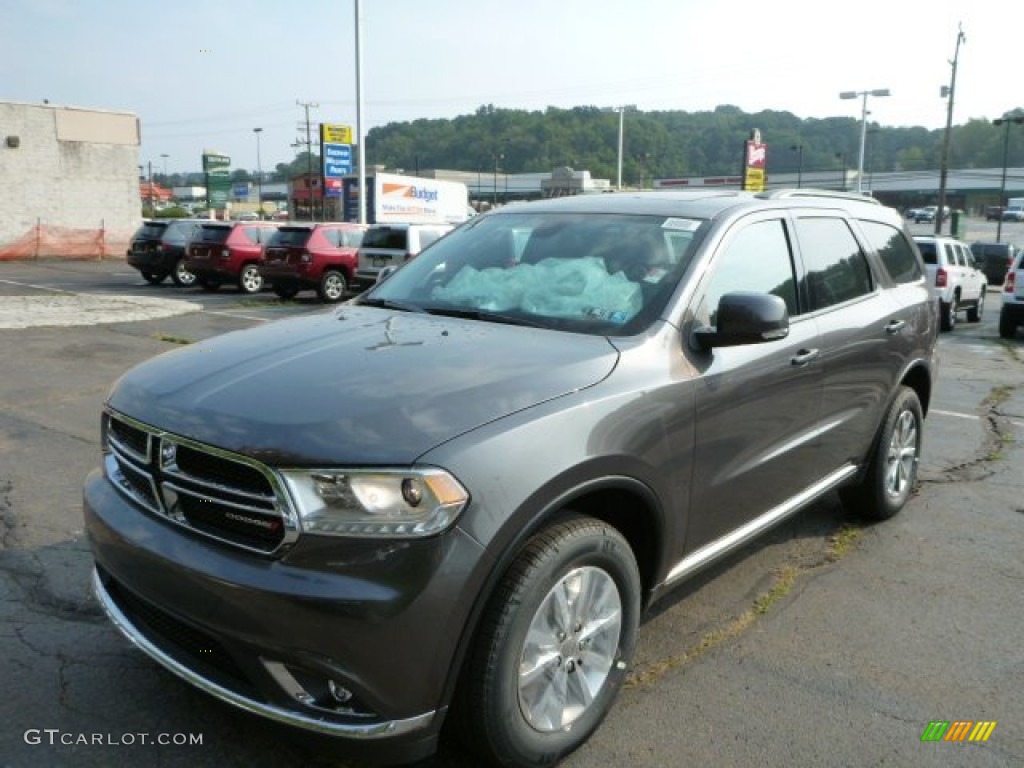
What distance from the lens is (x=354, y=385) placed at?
2.59 m

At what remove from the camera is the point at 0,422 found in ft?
22.6

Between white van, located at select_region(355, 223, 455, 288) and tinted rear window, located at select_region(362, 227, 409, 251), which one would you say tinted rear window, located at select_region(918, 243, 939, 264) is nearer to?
white van, located at select_region(355, 223, 455, 288)

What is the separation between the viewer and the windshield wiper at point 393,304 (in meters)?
3.68

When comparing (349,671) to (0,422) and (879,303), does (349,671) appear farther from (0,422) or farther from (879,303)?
(0,422)

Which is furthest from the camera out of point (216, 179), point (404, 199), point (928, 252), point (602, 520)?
point (216, 179)

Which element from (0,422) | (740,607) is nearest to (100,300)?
(0,422)

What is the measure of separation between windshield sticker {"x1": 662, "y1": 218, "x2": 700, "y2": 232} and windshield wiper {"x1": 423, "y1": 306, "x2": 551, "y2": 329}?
2.57 ft

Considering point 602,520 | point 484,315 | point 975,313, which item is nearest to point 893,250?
point 484,315

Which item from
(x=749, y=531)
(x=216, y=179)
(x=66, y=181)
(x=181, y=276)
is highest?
(x=216, y=179)

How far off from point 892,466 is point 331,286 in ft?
50.6

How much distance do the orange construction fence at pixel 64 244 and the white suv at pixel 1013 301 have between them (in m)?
28.9

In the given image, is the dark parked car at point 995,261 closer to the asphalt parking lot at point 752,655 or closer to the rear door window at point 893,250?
the asphalt parking lot at point 752,655

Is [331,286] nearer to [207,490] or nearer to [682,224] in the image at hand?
[682,224]

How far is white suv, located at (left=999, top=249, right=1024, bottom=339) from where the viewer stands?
14930mm
